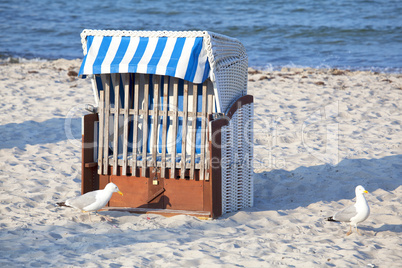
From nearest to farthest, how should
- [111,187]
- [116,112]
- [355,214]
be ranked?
[355,214], [111,187], [116,112]

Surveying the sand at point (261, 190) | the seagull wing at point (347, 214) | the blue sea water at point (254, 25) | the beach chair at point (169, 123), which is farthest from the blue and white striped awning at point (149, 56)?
the blue sea water at point (254, 25)

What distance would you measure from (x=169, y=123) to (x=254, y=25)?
17.6 metres

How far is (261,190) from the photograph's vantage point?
21.4 feet

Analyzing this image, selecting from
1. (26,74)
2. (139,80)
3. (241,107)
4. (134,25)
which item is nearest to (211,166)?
(241,107)

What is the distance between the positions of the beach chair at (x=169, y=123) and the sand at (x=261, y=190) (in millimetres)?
339

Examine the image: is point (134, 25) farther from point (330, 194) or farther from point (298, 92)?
point (330, 194)

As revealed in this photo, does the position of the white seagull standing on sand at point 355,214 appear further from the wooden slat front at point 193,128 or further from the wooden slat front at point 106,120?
the wooden slat front at point 106,120

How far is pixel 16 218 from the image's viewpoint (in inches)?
205

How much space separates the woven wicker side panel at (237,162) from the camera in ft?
17.7

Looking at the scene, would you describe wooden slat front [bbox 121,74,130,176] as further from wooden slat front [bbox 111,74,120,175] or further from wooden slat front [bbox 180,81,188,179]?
wooden slat front [bbox 180,81,188,179]

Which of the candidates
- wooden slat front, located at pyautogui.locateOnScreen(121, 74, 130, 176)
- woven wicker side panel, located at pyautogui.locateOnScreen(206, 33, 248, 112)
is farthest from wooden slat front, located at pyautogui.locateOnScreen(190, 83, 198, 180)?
wooden slat front, located at pyautogui.locateOnScreen(121, 74, 130, 176)

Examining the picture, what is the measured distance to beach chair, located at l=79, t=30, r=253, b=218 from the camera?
5.05 m

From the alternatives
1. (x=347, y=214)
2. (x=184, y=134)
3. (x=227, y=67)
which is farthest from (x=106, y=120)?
(x=347, y=214)

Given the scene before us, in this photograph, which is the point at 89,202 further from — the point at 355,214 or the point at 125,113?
the point at 355,214
